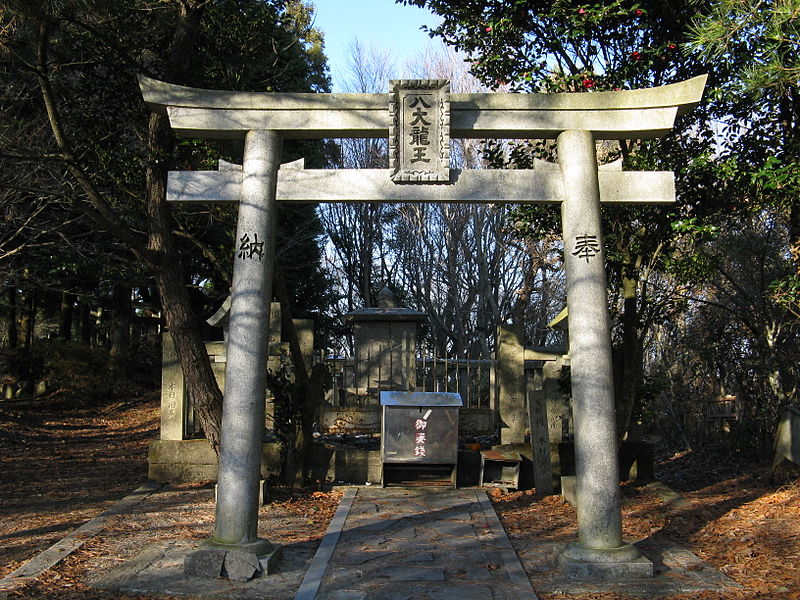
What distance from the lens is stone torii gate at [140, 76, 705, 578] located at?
629 cm

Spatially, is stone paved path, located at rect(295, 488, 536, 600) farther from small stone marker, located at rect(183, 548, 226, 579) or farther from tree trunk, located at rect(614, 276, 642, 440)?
tree trunk, located at rect(614, 276, 642, 440)

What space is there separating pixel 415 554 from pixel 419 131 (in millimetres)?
3742

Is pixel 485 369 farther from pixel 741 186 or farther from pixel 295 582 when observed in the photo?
pixel 295 582

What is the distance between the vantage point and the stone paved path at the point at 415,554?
5512 millimetres

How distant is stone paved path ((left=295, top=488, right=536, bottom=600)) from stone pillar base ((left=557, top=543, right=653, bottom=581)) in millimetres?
397

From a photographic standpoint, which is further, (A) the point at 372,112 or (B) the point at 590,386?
(A) the point at 372,112

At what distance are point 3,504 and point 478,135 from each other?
721 centimetres

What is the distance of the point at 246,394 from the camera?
623 centimetres

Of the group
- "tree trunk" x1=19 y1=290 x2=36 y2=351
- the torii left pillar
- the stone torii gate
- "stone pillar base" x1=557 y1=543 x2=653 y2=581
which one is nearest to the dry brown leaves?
"stone pillar base" x1=557 y1=543 x2=653 y2=581

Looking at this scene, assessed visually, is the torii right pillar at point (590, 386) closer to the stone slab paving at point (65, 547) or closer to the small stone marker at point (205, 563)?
the small stone marker at point (205, 563)

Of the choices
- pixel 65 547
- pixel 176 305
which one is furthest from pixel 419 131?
pixel 65 547

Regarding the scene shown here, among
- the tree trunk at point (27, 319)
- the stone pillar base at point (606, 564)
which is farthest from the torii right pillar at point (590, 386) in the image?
the tree trunk at point (27, 319)

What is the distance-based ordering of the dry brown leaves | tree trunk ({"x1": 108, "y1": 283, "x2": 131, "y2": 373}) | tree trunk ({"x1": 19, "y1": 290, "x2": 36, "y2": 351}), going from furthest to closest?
tree trunk ({"x1": 108, "y1": 283, "x2": 131, "y2": 373}) < tree trunk ({"x1": 19, "y1": 290, "x2": 36, "y2": 351}) < the dry brown leaves

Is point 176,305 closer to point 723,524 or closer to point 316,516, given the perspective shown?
point 316,516
